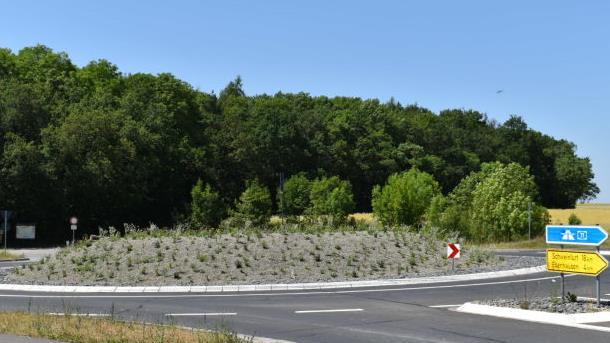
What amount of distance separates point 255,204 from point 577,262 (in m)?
59.0

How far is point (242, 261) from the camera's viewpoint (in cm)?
2370

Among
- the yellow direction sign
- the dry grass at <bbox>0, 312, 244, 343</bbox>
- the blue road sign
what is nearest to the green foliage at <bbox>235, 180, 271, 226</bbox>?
the yellow direction sign

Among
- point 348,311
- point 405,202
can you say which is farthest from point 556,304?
point 405,202

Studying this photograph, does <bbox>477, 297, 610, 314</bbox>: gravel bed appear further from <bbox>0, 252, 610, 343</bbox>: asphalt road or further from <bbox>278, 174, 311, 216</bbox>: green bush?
<bbox>278, 174, 311, 216</bbox>: green bush

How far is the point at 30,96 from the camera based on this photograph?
202 feet

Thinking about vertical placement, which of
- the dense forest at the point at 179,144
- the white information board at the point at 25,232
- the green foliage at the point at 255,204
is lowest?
the white information board at the point at 25,232

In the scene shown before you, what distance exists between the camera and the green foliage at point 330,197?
79062mm

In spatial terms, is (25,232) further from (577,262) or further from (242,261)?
(577,262)

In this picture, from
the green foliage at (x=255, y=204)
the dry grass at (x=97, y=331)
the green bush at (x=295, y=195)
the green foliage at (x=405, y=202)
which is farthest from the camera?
the green bush at (x=295, y=195)

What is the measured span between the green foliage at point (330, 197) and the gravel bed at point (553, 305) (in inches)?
2432

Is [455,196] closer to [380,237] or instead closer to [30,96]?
[30,96]

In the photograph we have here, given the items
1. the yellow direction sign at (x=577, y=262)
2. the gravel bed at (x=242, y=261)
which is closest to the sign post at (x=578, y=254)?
the yellow direction sign at (x=577, y=262)

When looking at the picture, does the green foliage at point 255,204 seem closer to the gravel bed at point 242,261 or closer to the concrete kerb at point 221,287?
the gravel bed at point 242,261

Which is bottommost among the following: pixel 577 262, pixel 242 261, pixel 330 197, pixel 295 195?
pixel 242 261
